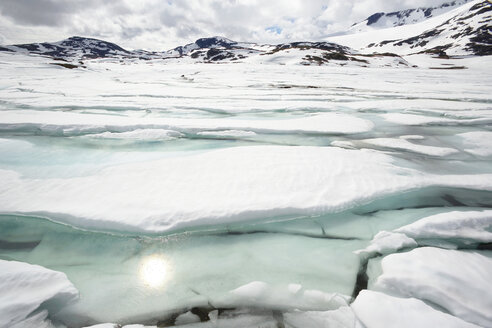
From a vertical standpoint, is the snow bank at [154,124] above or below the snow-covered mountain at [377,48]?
below

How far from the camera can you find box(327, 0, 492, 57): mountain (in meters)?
59.4

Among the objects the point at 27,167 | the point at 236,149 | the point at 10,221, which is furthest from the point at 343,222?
the point at 27,167

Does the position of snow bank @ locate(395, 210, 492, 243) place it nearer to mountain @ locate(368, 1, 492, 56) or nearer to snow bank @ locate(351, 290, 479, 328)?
snow bank @ locate(351, 290, 479, 328)

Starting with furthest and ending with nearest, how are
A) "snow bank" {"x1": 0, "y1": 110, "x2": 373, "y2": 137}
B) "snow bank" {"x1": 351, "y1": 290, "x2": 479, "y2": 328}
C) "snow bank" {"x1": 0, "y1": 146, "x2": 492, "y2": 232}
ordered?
"snow bank" {"x1": 0, "y1": 110, "x2": 373, "y2": 137}, "snow bank" {"x1": 0, "y1": 146, "x2": 492, "y2": 232}, "snow bank" {"x1": 351, "y1": 290, "x2": 479, "y2": 328}

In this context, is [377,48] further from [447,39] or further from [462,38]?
[462,38]

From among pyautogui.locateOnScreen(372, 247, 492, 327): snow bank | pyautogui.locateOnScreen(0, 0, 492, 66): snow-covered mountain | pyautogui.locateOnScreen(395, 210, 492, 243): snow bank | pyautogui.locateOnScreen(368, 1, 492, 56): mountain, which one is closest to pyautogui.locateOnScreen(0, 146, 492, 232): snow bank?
pyautogui.locateOnScreen(395, 210, 492, 243): snow bank

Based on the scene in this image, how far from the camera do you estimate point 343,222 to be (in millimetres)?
1762

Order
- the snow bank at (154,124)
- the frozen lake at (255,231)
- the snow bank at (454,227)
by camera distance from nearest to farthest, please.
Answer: the frozen lake at (255,231)
the snow bank at (454,227)
the snow bank at (154,124)

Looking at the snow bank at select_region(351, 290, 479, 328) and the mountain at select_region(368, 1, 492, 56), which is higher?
the mountain at select_region(368, 1, 492, 56)

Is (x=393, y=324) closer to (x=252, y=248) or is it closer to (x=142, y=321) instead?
→ (x=252, y=248)

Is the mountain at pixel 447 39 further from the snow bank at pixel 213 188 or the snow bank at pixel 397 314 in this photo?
the snow bank at pixel 397 314

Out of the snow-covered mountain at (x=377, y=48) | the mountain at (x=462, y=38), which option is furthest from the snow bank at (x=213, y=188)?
the mountain at (x=462, y=38)

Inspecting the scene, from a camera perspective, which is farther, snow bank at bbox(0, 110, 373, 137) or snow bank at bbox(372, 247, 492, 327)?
snow bank at bbox(0, 110, 373, 137)

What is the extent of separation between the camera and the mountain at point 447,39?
59.4 metres
